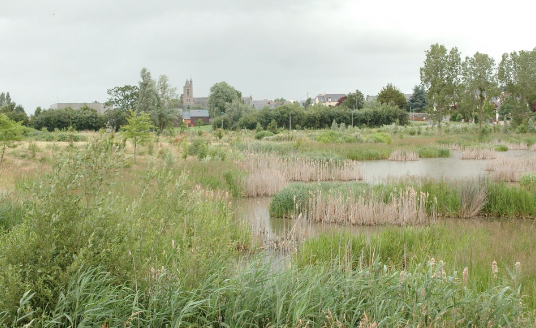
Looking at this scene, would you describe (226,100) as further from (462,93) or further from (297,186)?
(297,186)

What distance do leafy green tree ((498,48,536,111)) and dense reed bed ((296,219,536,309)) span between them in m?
39.4

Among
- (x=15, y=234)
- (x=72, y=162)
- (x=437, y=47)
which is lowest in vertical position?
(x=15, y=234)

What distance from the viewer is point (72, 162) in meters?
3.71

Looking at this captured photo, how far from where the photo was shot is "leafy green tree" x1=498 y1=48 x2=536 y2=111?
41.2 meters

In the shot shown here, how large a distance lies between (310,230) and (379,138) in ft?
76.9

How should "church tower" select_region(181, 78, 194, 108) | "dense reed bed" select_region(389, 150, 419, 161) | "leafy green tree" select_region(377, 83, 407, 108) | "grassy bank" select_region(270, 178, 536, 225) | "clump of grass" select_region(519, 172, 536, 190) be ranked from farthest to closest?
"church tower" select_region(181, 78, 194, 108)
"leafy green tree" select_region(377, 83, 407, 108)
"dense reed bed" select_region(389, 150, 419, 161)
"clump of grass" select_region(519, 172, 536, 190)
"grassy bank" select_region(270, 178, 536, 225)

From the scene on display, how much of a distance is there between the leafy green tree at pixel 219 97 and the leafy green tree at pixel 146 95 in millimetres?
21015

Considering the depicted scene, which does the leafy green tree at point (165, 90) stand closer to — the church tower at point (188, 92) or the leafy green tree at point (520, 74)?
the leafy green tree at point (520, 74)

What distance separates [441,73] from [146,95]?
2682 centimetres

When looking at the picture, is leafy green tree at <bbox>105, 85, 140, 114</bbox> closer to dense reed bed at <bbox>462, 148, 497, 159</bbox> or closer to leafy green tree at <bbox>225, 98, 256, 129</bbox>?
leafy green tree at <bbox>225, 98, 256, 129</bbox>

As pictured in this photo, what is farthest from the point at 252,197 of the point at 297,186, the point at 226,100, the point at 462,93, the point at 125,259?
the point at 226,100

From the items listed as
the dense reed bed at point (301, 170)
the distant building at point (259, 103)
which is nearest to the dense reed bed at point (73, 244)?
the dense reed bed at point (301, 170)

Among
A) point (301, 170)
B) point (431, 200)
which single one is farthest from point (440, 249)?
point (301, 170)

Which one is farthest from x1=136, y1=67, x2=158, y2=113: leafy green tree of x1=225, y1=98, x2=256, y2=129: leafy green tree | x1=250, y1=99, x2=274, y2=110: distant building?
x1=250, y1=99, x2=274, y2=110: distant building
